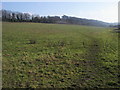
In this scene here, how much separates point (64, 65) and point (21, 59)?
407 cm

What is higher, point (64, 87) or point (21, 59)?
point (21, 59)

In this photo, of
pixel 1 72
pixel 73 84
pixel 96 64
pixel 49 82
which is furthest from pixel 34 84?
pixel 96 64

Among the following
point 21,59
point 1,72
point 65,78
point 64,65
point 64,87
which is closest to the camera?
point 64,87

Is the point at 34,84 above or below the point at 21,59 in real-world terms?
below

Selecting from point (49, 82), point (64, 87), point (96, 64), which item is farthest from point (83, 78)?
point (96, 64)

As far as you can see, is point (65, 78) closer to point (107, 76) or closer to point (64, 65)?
point (64, 65)

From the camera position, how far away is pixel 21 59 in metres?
10.1

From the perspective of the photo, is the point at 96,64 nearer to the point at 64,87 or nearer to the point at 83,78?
the point at 83,78

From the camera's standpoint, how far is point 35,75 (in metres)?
7.31

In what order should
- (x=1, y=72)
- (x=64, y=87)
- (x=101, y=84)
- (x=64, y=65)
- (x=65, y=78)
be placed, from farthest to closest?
(x=64, y=65) < (x=1, y=72) < (x=65, y=78) < (x=101, y=84) < (x=64, y=87)

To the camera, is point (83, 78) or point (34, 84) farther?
point (83, 78)

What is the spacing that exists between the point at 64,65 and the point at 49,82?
112 inches

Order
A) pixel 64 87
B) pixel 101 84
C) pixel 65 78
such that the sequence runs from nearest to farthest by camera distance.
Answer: pixel 64 87 < pixel 101 84 < pixel 65 78

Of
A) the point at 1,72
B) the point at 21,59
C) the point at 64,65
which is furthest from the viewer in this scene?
the point at 21,59
